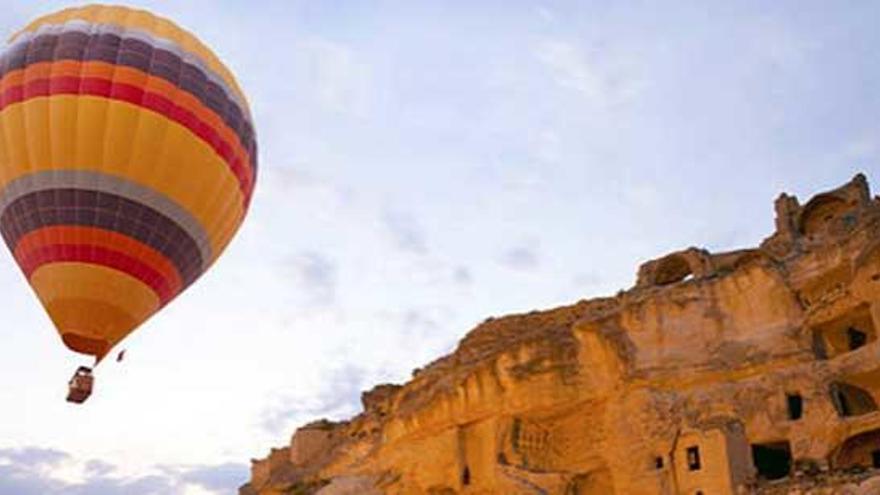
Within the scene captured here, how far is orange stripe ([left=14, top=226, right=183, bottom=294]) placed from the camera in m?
20.5

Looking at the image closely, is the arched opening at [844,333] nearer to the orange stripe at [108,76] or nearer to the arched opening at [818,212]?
the arched opening at [818,212]

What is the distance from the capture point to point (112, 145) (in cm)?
2044

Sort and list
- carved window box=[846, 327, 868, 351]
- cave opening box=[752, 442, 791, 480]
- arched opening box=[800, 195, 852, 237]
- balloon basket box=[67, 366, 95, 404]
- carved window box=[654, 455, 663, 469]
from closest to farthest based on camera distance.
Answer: balloon basket box=[67, 366, 95, 404] → cave opening box=[752, 442, 791, 480] → carved window box=[654, 455, 663, 469] → carved window box=[846, 327, 868, 351] → arched opening box=[800, 195, 852, 237]

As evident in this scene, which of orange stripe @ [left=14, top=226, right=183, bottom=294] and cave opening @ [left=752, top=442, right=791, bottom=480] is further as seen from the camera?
cave opening @ [left=752, top=442, right=791, bottom=480]

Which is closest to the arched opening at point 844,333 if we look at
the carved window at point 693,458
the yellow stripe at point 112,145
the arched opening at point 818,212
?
the carved window at point 693,458

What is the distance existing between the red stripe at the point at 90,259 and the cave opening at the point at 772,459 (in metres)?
14.5

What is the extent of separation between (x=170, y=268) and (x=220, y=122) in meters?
3.41

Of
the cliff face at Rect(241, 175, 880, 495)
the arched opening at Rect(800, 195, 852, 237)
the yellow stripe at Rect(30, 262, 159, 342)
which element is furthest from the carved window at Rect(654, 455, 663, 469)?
the yellow stripe at Rect(30, 262, 159, 342)

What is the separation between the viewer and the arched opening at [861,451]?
73.7 feet

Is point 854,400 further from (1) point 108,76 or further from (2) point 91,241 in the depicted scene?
(1) point 108,76

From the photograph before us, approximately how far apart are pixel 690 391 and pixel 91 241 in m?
14.6

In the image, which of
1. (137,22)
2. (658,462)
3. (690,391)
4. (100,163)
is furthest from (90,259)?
(690,391)

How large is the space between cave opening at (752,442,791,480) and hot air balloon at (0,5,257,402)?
14.3 metres

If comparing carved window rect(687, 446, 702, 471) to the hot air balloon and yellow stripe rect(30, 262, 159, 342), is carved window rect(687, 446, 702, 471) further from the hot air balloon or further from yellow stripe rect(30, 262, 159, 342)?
yellow stripe rect(30, 262, 159, 342)
